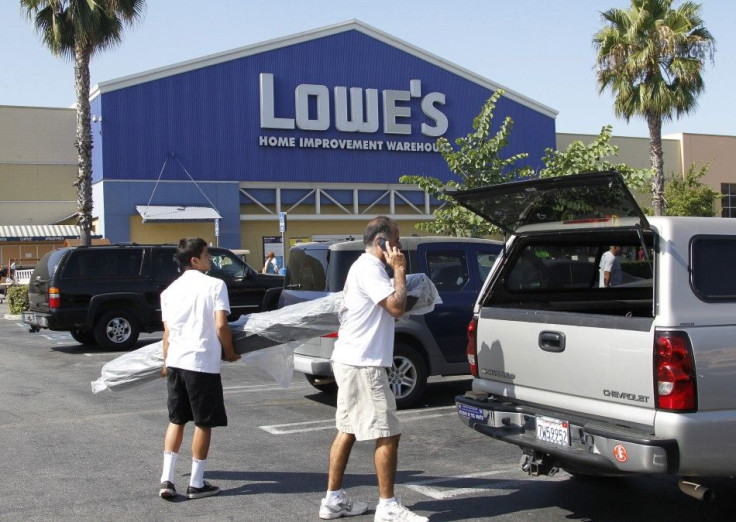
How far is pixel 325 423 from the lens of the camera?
8422 mm

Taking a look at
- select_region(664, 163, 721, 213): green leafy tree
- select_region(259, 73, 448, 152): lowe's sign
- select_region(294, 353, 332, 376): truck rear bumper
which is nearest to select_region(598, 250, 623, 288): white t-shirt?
select_region(294, 353, 332, 376): truck rear bumper

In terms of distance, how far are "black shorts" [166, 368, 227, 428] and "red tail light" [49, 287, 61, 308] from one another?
9.71m

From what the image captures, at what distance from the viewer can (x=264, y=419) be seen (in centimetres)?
868

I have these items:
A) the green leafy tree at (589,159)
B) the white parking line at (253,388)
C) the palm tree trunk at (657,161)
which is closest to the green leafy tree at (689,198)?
the palm tree trunk at (657,161)

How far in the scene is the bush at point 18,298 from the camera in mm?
22047

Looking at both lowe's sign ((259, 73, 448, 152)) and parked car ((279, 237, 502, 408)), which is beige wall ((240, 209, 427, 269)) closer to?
lowe's sign ((259, 73, 448, 152))

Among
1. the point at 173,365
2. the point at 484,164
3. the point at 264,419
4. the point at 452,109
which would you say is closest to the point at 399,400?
the point at 264,419

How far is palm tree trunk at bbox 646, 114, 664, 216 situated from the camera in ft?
82.3

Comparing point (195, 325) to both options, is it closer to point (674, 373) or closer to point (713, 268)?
point (674, 373)

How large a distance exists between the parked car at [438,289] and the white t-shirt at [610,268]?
2106mm

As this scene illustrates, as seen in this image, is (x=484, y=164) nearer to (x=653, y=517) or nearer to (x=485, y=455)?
(x=485, y=455)

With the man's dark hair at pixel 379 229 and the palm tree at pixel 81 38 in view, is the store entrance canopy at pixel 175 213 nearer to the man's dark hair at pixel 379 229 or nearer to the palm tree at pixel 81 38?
the palm tree at pixel 81 38

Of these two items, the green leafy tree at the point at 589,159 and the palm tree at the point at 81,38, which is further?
the palm tree at the point at 81,38

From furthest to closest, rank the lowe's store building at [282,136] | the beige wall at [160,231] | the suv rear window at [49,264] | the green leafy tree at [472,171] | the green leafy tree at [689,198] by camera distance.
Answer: the green leafy tree at [689,198] < the beige wall at [160,231] < the lowe's store building at [282,136] < the green leafy tree at [472,171] < the suv rear window at [49,264]
